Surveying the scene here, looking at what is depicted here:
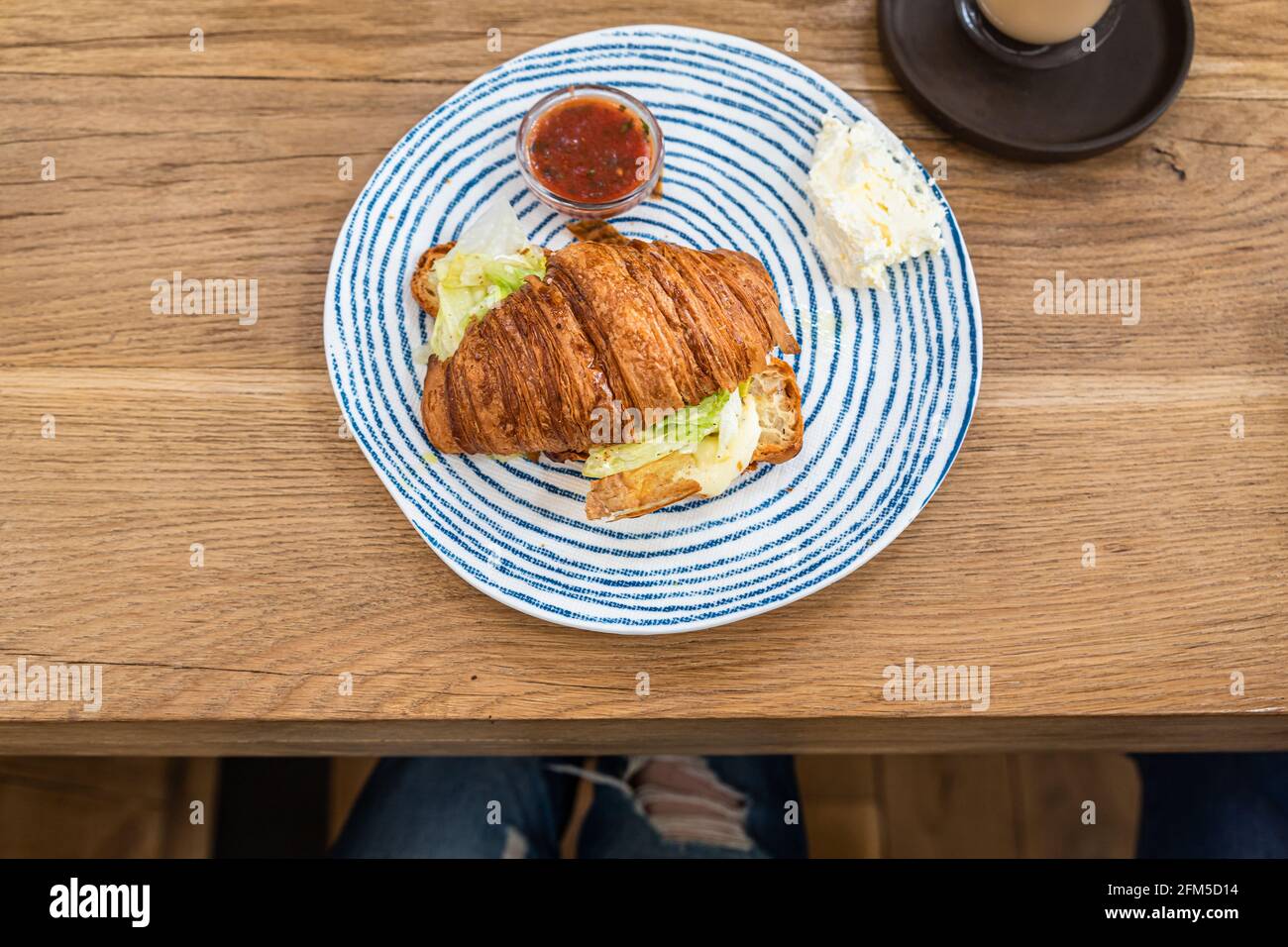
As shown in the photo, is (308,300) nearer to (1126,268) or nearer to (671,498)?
(671,498)

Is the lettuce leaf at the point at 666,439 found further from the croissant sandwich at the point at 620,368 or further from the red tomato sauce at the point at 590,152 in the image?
the red tomato sauce at the point at 590,152

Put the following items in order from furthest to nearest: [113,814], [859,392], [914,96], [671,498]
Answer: [113,814]
[914,96]
[859,392]
[671,498]

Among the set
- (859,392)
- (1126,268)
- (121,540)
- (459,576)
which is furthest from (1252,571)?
(121,540)

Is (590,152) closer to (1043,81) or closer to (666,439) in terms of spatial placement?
(666,439)

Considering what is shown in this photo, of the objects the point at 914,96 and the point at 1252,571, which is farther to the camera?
the point at 914,96

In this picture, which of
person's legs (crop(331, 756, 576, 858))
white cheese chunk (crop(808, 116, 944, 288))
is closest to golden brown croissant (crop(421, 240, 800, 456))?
white cheese chunk (crop(808, 116, 944, 288))

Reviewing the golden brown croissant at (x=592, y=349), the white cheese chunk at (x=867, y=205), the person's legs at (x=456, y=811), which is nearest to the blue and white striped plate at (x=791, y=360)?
the white cheese chunk at (x=867, y=205)

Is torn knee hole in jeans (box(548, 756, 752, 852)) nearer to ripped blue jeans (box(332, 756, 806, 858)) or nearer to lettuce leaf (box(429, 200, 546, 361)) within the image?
ripped blue jeans (box(332, 756, 806, 858))
